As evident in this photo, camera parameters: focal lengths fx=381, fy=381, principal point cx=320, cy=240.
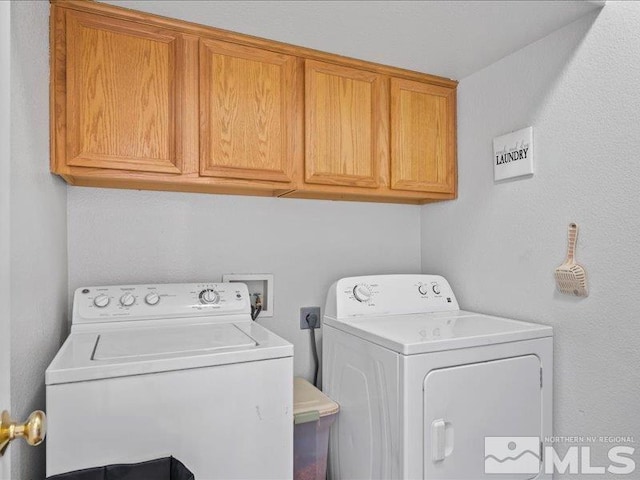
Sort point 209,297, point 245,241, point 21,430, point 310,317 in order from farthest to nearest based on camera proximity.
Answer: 1. point 310,317
2. point 245,241
3. point 209,297
4. point 21,430

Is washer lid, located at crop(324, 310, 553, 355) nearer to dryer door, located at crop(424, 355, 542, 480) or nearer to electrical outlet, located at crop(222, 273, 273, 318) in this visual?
dryer door, located at crop(424, 355, 542, 480)

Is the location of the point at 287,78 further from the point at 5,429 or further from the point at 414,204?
the point at 5,429

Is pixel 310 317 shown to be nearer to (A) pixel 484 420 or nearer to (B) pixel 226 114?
(A) pixel 484 420

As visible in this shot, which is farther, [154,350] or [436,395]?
[436,395]

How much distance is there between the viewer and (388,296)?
1.89m

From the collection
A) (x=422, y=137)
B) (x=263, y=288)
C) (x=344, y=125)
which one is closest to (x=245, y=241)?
(x=263, y=288)

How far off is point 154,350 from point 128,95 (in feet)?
3.11

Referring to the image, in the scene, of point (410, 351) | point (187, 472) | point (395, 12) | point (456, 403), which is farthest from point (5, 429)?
point (395, 12)

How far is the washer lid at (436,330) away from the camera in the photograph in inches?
53.2

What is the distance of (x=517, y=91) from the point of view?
1747 millimetres

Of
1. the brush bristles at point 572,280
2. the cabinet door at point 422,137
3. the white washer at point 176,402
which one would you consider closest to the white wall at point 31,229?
the white washer at point 176,402

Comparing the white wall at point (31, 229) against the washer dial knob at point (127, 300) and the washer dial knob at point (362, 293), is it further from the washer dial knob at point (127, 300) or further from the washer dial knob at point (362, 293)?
the washer dial knob at point (362, 293)

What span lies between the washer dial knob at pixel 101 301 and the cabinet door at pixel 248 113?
64 centimetres

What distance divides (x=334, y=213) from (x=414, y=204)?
1.82ft
